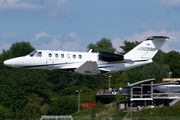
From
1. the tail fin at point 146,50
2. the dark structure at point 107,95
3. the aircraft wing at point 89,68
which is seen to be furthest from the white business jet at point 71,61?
the dark structure at point 107,95

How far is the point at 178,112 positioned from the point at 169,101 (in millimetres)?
6471

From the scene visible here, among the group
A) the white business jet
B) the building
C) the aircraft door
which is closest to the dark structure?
the building

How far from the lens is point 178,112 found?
51094 mm

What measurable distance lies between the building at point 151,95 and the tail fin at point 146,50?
724 inches

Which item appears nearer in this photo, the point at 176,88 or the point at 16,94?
the point at 176,88

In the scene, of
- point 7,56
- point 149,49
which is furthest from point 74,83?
point 149,49

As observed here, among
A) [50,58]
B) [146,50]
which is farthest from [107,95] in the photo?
[50,58]

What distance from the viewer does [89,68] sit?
3578 centimetres

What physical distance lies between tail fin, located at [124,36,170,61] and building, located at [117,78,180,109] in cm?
1840

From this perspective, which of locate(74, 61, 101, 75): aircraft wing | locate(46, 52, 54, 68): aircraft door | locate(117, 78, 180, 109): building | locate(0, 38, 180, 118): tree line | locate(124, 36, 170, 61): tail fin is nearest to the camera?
locate(74, 61, 101, 75): aircraft wing

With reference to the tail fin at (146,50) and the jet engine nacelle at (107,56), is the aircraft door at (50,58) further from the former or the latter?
the tail fin at (146,50)

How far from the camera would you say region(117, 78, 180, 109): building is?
5600 centimetres

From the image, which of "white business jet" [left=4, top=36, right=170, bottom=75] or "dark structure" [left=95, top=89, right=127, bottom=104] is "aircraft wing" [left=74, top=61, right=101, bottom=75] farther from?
"dark structure" [left=95, top=89, right=127, bottom=104]

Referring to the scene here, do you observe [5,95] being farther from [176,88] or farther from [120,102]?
[176,88]
